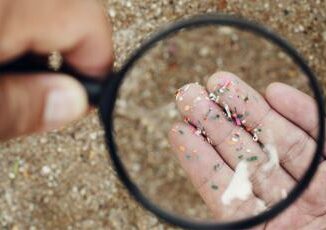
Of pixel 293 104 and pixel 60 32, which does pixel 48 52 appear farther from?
pixel 293 104

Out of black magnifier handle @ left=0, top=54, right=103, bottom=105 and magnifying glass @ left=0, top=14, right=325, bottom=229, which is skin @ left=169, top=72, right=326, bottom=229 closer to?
magnifying glass @ left=0, top=14, right=325, bottom=229

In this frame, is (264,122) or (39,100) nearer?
(39,100)

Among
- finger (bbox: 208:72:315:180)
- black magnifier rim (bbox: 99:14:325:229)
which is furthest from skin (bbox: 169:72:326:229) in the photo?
black magnifier rim (bbox: 99:14:325:229)

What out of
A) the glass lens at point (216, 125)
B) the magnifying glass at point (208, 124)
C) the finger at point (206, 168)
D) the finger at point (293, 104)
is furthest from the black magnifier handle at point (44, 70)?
the finger at point (293, 104)

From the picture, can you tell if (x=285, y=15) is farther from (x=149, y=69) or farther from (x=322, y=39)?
(x=149, y=69)

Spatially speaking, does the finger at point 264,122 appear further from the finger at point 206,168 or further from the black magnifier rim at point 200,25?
the black magnifier rim at point 200,25

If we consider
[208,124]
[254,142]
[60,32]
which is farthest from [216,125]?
[60,32]
